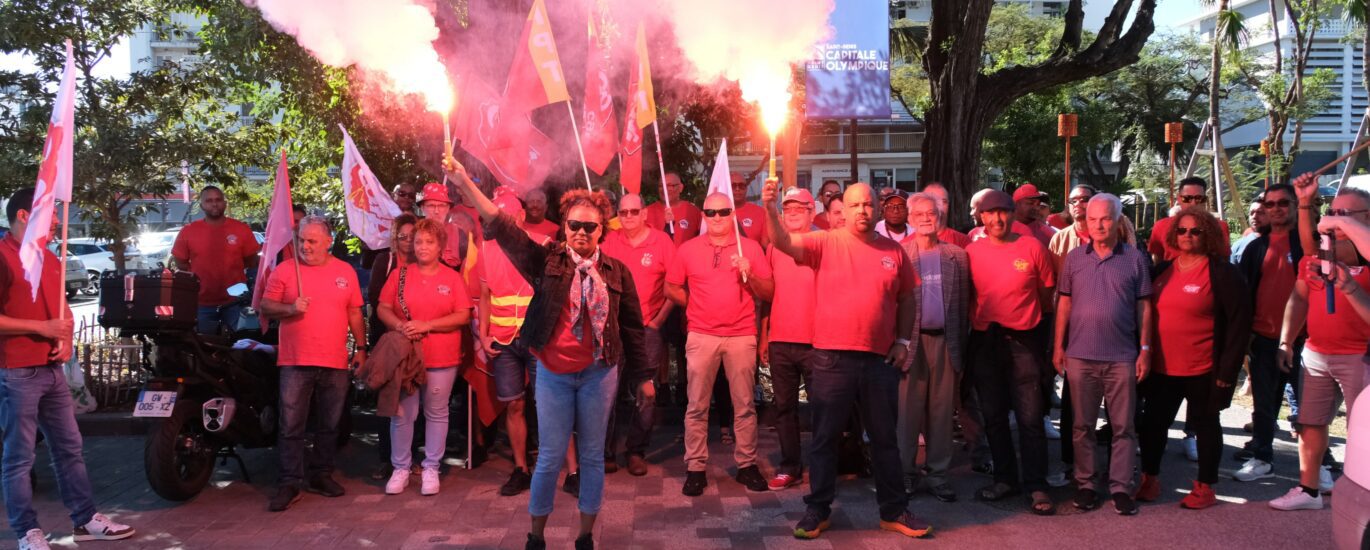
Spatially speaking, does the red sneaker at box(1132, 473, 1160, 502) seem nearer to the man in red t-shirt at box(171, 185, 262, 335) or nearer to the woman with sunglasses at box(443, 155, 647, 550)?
the woman with sunglasses at box(443, 155, 647, 550)

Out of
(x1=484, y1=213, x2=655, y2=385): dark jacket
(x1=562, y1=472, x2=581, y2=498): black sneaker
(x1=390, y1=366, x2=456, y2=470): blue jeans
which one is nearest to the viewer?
(x1=484, y1=213, x2=655, y2=385): dark jacket

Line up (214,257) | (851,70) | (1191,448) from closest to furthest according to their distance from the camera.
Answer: (1191,448)
(214,257)
(851,70)

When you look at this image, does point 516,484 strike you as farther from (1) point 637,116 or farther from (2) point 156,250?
(2) point 156,250

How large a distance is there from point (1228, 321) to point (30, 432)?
22.6 ft

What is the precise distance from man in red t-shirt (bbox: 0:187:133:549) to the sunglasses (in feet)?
8.87

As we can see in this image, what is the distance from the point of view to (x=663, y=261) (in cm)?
720

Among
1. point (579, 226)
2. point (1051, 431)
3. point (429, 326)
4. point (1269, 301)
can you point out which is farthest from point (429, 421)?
point (1269, 301)

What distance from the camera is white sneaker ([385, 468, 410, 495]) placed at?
671 cm

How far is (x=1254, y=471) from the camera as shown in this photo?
689cm

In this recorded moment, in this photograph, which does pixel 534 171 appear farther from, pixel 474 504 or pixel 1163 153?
pixel 1163 153

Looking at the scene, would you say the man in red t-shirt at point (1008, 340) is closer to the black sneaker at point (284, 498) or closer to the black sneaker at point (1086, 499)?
the black sneaker at point (1086, 499)

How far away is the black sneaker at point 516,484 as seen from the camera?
6641 millimetres

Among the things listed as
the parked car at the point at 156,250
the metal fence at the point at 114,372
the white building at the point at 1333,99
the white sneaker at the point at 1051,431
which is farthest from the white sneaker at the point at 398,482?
the white building at the point at 1333,99

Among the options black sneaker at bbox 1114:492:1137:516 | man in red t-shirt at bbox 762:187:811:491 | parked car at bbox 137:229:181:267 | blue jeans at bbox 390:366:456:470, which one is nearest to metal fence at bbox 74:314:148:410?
blue jeans at bbox 390:366:456:470
